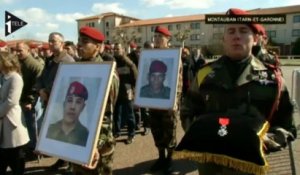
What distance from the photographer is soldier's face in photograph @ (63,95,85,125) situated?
3.55m

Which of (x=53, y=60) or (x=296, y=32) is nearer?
(x=53, y=60)

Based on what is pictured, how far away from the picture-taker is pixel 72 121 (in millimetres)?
3574

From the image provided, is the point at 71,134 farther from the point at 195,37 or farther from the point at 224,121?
the point at 195,37

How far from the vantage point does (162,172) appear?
6363 millimetres

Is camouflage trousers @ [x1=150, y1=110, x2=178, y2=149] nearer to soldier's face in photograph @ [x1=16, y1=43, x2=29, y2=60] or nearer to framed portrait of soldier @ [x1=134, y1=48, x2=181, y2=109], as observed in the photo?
framed portrait of soldier @ [x1=134, y1=48, x2=181, y2=109]

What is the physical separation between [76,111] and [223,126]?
1501mm

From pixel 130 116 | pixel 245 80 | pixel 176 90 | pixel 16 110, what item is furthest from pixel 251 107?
pixel 130 116

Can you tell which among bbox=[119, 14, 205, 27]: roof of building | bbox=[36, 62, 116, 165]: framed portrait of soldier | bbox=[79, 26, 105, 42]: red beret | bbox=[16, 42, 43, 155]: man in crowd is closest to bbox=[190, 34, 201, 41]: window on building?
bbox=[119, 14, 205, 27]: roof of building

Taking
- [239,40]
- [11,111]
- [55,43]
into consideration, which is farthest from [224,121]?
[55,43]

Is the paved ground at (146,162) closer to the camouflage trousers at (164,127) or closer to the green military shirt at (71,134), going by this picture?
the camouflage trousers at (164,127)

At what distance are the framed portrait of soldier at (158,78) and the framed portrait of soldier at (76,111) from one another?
200 centimetres

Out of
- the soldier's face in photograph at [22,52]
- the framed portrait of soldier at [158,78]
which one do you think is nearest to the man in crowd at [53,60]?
the soldier's face in photograph at [22,52]

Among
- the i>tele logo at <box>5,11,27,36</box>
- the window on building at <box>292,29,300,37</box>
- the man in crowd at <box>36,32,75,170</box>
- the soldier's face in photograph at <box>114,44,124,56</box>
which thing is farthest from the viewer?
the window on building at <box>292,29,300,37</box>

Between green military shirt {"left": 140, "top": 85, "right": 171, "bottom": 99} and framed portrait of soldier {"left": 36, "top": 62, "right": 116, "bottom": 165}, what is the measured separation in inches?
79.0
